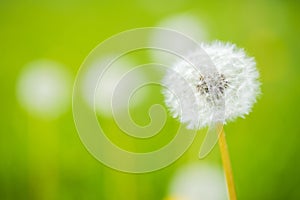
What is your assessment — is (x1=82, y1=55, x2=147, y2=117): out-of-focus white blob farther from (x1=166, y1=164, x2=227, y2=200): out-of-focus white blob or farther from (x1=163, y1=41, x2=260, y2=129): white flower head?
(x1=166, y1=164, x2=227, y2=200): out-of-focus white blob

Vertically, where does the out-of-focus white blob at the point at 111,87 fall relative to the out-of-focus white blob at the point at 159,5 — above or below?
below

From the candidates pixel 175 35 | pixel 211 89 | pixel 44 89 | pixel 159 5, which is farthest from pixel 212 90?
pixel 44 89

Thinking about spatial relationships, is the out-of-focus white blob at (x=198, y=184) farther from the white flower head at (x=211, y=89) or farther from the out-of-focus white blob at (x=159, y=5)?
the out-of-focus white blob at (x=159, y=5)

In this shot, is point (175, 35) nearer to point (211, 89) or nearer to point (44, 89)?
point (211, 89)

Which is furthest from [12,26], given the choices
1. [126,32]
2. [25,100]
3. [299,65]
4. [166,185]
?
[299,65]

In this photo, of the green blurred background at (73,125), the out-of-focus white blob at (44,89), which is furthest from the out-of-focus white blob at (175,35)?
the out-of-focus white blob at (44,89)

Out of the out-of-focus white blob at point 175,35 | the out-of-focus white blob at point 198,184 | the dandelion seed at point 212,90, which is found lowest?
the out-of-focus white blob at point 198,184

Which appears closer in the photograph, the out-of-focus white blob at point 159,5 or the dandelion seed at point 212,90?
the dandelion seed at point 212,90
